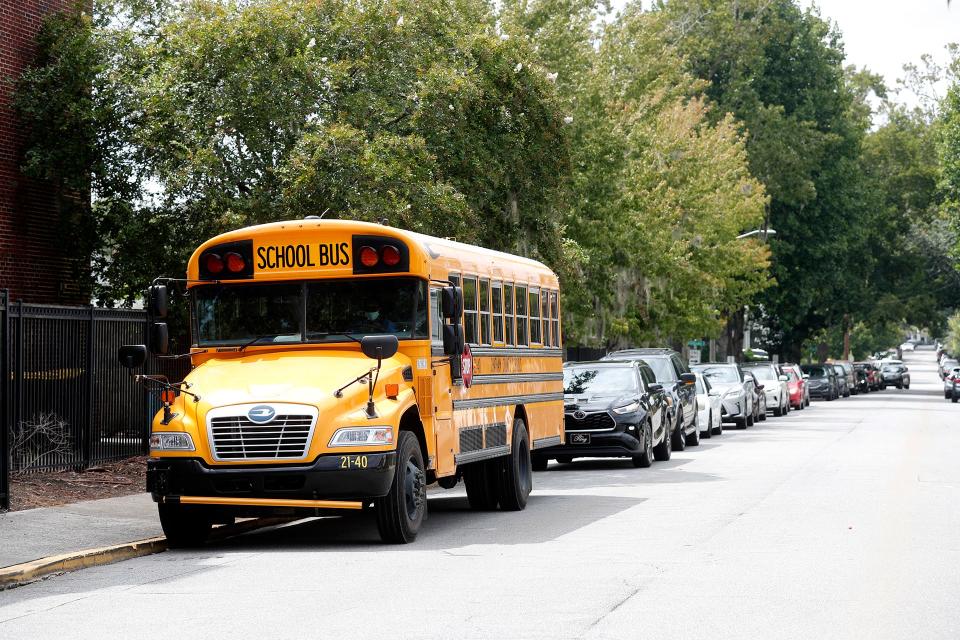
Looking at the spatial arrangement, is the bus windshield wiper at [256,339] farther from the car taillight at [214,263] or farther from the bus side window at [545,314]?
the bus side window at [545,314]

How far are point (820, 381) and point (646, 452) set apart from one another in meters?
47.0

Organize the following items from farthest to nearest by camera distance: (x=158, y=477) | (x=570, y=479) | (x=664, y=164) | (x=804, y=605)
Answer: (x=664, y=164), (x=570, y=479), (x=158, y=477), (x=804, y=605)

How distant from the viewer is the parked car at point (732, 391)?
38.2 metres

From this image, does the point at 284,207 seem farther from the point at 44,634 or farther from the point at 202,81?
the point at 44,634

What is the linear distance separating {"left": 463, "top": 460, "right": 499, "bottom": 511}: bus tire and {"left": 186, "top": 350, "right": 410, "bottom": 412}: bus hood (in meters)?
3.17

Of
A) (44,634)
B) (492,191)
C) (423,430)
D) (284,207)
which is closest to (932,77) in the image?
(492,191)

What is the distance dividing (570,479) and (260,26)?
8.35m

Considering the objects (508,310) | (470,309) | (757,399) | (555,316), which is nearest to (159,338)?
(470,309)

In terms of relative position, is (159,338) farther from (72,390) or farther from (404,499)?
(72,390)

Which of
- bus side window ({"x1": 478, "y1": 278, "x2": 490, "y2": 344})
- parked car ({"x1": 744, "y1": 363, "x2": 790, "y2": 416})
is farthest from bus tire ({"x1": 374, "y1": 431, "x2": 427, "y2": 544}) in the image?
parked car ({"x1": 744, "y1": 363, "x2": 790, "y2": 416})

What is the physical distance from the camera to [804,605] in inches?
370

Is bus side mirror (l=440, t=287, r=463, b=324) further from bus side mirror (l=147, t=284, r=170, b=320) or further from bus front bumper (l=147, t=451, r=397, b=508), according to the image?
bus side mirror (l=147, t=284, r=170, b=320)

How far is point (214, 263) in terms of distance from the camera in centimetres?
1388

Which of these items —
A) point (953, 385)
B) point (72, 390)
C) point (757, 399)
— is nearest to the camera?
point (72, 390)
